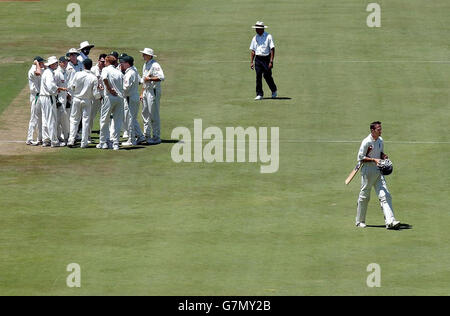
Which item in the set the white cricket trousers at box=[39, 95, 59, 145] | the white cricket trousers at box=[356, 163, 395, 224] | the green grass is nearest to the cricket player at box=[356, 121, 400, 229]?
the white cricket trousers at box=[356, 163, 395, 224]

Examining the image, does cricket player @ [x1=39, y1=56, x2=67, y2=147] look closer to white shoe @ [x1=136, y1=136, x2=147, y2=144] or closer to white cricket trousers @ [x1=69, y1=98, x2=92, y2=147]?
white cricket trousers @ [x1=69, y1=98, x2=92, y2=147]

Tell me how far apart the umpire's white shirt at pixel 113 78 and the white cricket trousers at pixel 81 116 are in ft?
2.68

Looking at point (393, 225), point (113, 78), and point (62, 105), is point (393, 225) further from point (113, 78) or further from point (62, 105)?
point (62, 105)

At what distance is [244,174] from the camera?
26766 mm

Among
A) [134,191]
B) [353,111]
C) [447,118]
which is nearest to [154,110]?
[134,191]

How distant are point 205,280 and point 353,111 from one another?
47.4 ft

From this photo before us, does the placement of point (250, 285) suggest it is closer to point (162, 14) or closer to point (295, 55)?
point (295, 55)

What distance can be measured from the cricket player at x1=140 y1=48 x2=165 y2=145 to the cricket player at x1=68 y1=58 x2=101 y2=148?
127 centimetres

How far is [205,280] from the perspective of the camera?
19047 mm

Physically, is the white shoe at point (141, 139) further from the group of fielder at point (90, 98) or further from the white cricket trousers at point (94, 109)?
the white cricket trousers at point (94, 109)

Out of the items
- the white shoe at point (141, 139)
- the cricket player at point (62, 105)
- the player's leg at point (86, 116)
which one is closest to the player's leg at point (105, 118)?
the player's leg at point (86, 116)

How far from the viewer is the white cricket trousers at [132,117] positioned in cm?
2892

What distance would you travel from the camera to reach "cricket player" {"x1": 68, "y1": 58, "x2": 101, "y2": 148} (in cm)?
2856

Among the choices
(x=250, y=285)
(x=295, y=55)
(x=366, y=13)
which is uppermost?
(x=366, y=13)
